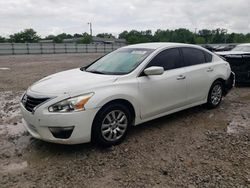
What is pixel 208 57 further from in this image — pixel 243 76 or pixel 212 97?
pixel 243 76

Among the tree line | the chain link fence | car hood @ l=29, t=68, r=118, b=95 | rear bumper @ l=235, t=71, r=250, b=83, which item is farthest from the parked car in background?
the tree line

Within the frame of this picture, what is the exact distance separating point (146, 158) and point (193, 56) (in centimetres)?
262

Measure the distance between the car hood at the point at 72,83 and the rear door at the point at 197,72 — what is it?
1.68 metres

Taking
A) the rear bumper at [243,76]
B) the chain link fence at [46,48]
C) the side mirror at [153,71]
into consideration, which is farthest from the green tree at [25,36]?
the side mirror at [153,71]

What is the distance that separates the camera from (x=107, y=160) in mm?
3691

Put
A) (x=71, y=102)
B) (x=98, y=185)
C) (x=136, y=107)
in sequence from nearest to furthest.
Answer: (x=98, y=185)
(x=71, y=102)
(x=136, y=107)

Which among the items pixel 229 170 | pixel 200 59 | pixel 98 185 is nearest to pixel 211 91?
pixel 200 59

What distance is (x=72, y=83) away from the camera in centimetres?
399

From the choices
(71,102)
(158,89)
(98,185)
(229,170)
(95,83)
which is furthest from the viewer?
(158,89)

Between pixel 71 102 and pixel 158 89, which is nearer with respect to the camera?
pixel 71 102

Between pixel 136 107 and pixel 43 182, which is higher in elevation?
pixel 136 107

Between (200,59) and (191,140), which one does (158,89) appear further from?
(200,59)

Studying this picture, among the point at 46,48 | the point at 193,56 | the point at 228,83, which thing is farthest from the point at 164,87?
the point at 46,48

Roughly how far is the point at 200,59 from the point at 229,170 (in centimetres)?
276
